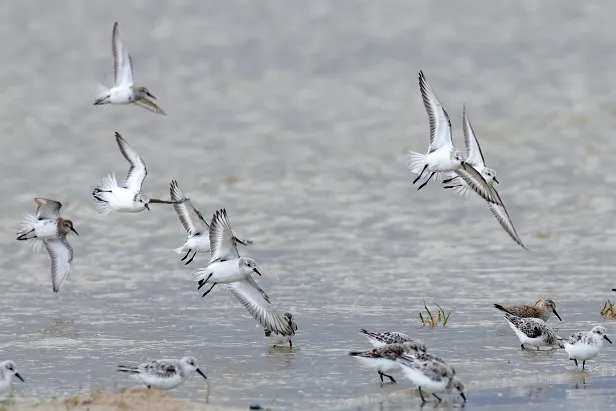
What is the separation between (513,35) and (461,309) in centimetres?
1298

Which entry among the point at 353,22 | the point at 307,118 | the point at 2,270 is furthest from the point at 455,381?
the point at 353,22

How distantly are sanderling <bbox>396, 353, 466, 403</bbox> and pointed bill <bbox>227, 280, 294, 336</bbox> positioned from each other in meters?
2.03

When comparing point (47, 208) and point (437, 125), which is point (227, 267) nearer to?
point (47, 208)

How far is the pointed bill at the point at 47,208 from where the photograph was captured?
12953 mm

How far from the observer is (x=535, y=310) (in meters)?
12.9

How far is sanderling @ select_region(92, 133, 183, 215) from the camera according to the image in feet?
40.6

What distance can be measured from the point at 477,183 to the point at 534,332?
6.30 ft

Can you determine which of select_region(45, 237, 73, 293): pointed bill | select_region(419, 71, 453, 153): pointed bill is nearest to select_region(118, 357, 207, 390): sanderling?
select_region(45, 237, 73, 293): pointed bill

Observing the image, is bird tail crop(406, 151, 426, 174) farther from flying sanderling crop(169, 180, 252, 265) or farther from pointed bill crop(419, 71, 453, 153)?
flying sanderling crop(169, 180, 252, 265)

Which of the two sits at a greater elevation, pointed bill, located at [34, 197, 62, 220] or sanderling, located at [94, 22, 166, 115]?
sanderling, located at [94, 22, 166, 115]

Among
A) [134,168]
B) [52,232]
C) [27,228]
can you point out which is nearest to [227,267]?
[134,168]

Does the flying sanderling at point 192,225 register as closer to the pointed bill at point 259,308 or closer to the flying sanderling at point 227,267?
the pointed bill at point 259,308

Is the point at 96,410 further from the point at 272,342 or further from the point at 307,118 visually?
the point at 307,118

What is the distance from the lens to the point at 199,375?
1078 cm
